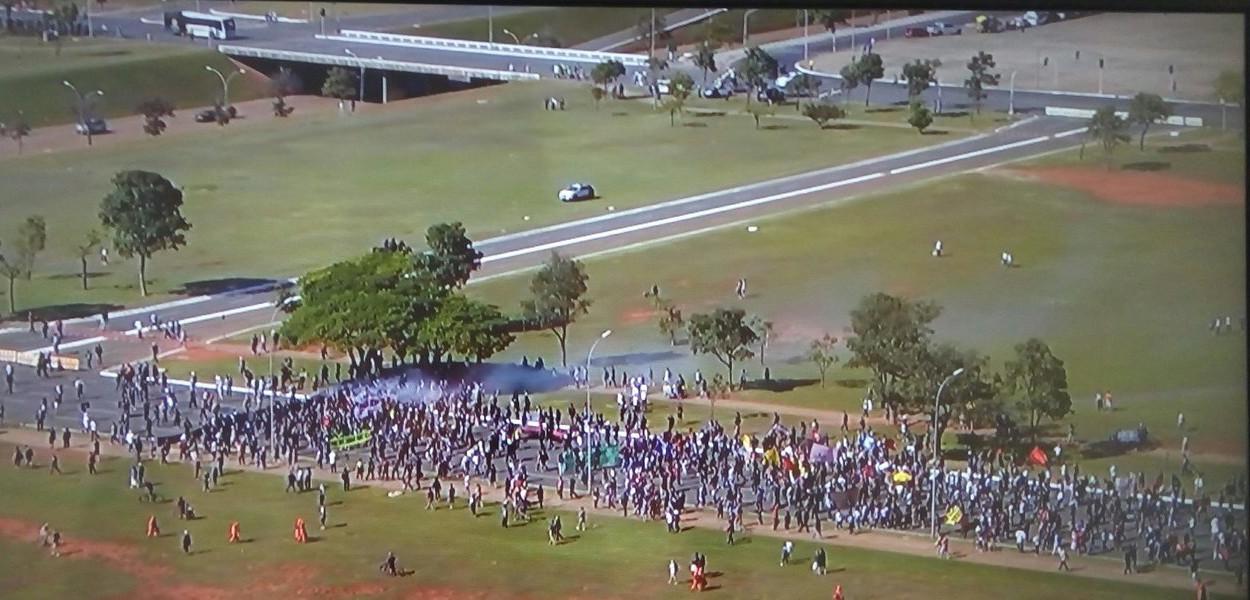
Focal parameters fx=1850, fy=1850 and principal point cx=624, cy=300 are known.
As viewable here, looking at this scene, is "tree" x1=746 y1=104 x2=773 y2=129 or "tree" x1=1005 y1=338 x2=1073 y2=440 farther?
"tree" x1=746 y1=104 x2=773 y2=129

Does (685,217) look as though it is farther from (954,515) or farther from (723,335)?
(954,515)

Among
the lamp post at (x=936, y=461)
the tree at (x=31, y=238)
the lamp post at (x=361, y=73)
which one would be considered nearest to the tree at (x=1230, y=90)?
the lamp post at (x=936, y=461)

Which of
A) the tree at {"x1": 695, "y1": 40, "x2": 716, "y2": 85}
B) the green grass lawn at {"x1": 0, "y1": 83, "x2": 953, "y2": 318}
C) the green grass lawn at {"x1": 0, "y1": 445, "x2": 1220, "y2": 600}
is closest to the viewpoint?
the green grass lawn at {"x1": 0, "y1": 445, "x2": 1220, "y2": 600}

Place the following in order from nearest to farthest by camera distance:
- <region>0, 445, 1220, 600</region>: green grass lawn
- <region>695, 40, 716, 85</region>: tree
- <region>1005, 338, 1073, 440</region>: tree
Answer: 1. <region>0, 445, 1220, 600</region>: green grass lawn
2. <region>1005, 338, 1073, 440</region>: tree
3. <region>695, 40, 716, 85</region>: tree

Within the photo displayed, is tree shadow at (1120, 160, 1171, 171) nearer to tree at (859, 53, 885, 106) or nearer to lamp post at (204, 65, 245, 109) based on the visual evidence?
tree at (859, 53, 885, 106)

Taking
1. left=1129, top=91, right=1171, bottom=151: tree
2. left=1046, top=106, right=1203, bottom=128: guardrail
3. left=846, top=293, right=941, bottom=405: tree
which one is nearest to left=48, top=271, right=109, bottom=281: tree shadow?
left=846, top=293, right=941, bottom=405: tree

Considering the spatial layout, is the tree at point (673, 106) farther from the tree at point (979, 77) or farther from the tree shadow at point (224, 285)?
the tree shadow at point (224, 285)
